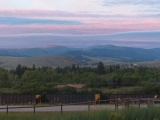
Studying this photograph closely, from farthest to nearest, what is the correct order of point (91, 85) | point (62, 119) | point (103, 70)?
point (103, 70)
point (91, 85)
point (62, 119)

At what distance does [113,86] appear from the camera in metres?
71.9

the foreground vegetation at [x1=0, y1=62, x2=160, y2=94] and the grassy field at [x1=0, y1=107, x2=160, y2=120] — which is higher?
the foreground vegetation at [x1=0, y1=62, x2=160, y2=94]

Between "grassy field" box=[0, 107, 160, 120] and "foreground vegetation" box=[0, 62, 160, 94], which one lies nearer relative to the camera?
"grassy field" box=[0, 107, 160, 120]

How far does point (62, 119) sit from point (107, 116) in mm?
1845

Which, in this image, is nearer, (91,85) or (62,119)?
(62,119)

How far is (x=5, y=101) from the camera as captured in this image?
49.3 metres

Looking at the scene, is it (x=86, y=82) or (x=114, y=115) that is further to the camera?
(x=86, y=82)

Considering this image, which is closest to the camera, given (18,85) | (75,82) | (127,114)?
Result: (127,114)

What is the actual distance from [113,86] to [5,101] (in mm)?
25156

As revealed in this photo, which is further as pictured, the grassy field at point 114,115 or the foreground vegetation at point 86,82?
the foreground vegetation at point 86,82

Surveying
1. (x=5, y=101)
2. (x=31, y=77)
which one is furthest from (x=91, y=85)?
(x=5, y=101)

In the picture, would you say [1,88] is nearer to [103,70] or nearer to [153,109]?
[103,70]

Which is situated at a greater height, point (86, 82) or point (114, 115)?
point (86, 82)

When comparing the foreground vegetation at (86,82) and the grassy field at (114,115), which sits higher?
the foreground vegetation at (86,82)
